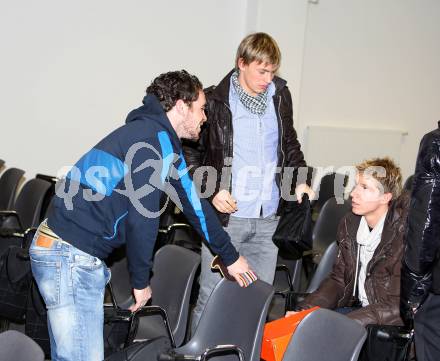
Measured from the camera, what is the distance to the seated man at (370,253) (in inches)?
108

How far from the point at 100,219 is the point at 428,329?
1208 mm

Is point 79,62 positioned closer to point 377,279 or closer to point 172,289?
point 172,289

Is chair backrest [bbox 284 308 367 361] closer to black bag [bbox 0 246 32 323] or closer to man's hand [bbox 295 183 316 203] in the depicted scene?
man's hand [bbox 295 183 316 203]

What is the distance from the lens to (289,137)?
10.0 ft

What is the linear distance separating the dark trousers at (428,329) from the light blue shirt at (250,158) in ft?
2.79

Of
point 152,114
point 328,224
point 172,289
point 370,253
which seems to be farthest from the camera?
point 328,224

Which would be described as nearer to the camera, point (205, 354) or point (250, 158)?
point (205, 354)

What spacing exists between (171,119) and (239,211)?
2.44 feet

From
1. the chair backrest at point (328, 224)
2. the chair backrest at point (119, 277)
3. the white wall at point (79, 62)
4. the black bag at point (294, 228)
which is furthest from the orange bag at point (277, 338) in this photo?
the white wall at point (79, 62)

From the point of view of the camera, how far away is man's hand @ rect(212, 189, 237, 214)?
281 cm

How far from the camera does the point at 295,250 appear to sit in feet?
9.88

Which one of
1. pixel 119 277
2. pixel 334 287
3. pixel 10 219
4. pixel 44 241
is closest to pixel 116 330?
pixel 44 241

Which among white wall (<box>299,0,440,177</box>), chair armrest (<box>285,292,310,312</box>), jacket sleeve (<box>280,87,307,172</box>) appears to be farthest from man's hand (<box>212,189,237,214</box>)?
white wall (<box>299,0,440,177</box>)

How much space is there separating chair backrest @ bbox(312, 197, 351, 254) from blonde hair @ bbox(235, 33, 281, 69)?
165 centimetres
